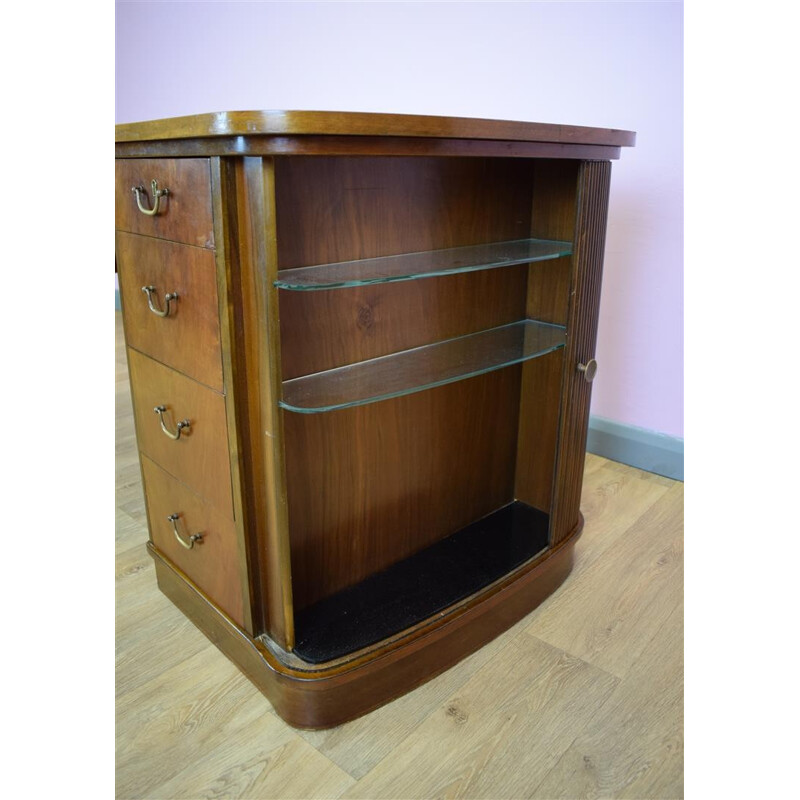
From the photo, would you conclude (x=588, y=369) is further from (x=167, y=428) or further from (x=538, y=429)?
(x=167, y=428)

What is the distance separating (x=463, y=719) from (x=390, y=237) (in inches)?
30.3

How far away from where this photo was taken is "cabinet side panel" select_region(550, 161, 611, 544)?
45.2 inches

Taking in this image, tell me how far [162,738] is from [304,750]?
0.22 m

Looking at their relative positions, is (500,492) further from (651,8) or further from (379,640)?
(651,8)

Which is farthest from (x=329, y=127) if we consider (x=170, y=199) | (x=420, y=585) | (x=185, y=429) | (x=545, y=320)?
(x=420, y=585)

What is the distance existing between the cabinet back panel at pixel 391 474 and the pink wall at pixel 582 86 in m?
0.62

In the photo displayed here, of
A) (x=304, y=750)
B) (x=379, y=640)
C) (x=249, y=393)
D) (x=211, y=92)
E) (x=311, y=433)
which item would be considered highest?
(x=211, y=92)

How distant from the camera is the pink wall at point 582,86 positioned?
→ 5.48ft

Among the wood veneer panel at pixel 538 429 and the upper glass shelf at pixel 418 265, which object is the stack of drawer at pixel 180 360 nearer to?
the upper glass shelf at pixel 418 265

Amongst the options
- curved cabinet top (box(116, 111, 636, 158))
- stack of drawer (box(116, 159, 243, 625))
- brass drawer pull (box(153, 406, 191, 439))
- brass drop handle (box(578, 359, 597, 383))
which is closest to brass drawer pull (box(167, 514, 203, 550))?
stack of drawer (box(116, 159, 243, 625))

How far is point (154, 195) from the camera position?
3.18 feet

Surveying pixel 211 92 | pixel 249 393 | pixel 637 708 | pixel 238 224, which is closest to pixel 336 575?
pixel 249 393

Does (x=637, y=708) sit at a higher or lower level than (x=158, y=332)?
lower

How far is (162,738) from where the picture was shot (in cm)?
103
